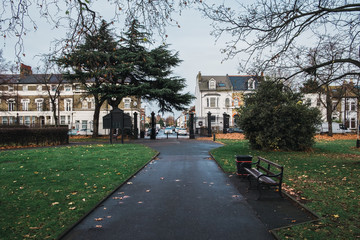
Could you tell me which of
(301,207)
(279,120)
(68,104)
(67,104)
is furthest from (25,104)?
(301,207)

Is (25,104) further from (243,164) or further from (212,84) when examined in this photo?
(243,164)

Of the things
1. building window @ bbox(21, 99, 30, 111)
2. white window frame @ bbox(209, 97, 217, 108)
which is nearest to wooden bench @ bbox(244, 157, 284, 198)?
white window frame @ bbox(209, 97, 217, 108)

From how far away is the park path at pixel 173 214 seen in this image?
400 cm

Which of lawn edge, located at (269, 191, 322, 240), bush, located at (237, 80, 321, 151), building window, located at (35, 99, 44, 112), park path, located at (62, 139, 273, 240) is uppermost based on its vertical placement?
building window, located at (35, 99, 44, 112)

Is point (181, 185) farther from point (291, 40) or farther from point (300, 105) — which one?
point (300, 105)

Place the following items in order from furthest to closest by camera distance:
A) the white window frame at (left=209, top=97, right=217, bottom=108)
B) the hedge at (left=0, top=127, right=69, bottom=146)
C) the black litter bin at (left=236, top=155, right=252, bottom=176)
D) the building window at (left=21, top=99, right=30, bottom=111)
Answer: the building window at (left=21, top=99, right=30, bottom=111)
the white window frame at (left=209, top=97, right=217, bottom=108)
the hedge at (left=0, top=127, right=69, bottom=146)
the black litter bin at (left=236, top=155, right=252, bottom=176)

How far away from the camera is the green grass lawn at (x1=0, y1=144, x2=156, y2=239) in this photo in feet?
13.8

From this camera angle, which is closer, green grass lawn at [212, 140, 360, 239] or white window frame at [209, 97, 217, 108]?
green grass lawn at [212, 140, 360, 239]

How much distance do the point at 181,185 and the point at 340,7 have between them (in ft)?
24.8

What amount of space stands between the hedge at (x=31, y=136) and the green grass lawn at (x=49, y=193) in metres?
11.4

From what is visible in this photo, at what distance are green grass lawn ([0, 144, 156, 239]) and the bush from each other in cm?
832

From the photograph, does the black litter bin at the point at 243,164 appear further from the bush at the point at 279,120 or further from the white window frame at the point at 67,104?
the white window frame at the point at 67,104

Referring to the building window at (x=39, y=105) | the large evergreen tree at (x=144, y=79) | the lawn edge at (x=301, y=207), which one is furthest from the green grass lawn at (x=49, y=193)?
the building window at (x=39, y=105)

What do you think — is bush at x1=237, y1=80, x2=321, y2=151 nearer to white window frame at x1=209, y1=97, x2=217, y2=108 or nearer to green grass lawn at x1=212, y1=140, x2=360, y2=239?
green grass lawn at x1=212, y1=140, x2=360, y2=239
